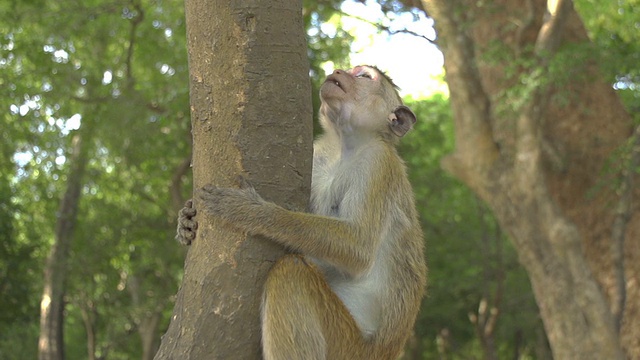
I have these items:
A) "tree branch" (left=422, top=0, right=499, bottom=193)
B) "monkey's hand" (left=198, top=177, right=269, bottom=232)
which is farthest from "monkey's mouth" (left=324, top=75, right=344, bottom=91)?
"tree branch" (left=422, top=0, right=499, bottom=193)

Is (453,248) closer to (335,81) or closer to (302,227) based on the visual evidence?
(335,81)

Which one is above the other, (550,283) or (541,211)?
(541,211)

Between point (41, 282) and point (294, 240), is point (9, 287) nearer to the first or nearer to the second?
point (41, 282)

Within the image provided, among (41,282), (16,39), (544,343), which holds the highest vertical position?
(16,39)

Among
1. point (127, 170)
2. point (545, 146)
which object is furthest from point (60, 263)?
point (545, 146)

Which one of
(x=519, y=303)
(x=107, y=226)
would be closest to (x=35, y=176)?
(x=107, y=226)

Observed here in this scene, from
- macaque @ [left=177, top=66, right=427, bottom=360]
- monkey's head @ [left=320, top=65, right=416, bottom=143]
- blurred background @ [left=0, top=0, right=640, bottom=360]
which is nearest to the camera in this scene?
macaque @ [left=177, top=66, right=427, bottom=360]

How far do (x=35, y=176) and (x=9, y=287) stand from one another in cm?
347

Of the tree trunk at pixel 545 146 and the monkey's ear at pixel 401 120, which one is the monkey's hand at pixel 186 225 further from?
the tree trunk at pixel 545 146

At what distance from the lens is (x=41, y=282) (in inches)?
935

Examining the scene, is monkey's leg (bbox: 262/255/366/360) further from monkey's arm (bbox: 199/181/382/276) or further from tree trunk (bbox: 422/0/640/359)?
tree trunk (bbox: 422/0/640/359)

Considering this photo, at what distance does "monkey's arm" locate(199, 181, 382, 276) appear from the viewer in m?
3.96

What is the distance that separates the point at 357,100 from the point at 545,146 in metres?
7.48

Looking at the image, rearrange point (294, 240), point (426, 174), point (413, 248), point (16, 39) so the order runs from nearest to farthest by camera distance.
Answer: point (294, 240) < point (413, 248) < point (16, 39) < point (426, 174)
